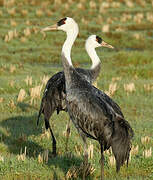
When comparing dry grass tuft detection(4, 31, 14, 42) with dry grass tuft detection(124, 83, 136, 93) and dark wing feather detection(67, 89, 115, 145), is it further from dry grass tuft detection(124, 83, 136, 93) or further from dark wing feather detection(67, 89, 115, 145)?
dark wing feather detection(67, 89, 115, 145)

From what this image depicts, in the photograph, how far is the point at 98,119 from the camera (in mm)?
6844

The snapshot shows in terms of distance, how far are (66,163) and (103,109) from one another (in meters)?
1.81

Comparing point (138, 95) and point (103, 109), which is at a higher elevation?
point (103, 109)

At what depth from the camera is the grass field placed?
821cm

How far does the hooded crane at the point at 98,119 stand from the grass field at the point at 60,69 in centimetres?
111

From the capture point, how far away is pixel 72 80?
7387mm

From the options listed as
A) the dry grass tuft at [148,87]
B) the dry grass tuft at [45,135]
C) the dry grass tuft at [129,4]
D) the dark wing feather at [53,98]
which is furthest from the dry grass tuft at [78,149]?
the dry grass tuft at [129,4]

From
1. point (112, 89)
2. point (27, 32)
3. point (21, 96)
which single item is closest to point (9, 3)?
point (27, 32)

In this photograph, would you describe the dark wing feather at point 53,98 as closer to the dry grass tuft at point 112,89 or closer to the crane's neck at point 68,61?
the crane's neck at point 68,61

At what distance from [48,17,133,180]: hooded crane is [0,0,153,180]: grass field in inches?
43.7

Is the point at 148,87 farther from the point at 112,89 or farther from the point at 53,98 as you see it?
the point at 53,98

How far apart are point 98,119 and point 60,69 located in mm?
10333

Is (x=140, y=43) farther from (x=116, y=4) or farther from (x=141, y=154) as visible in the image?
(x=141, y=154)

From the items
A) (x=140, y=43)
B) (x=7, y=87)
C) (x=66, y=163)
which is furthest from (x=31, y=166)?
(x=140, y=43)
